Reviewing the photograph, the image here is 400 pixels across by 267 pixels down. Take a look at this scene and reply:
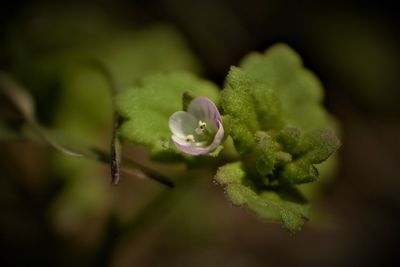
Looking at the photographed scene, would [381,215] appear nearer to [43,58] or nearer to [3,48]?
[43,58]

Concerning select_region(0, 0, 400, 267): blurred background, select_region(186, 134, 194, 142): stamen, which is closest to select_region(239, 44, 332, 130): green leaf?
select_region(186, 134, 194, 142): stamen

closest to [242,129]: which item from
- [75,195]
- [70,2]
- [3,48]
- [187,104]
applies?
[187,104]

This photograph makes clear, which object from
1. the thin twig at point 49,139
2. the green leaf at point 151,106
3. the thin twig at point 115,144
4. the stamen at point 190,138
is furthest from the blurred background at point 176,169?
the stamen at point 190,138

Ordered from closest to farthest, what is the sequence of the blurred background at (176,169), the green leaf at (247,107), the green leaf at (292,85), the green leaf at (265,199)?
the green leaf at (265,199) < the green leaf at (247,107) < the green leaf at (292,85) < the blurred background at (176,169)

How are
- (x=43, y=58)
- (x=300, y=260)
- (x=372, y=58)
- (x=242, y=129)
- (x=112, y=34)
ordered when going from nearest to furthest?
(x=242, y=129)
(x=43, y=58)
(x=300, y=260)
(x=112, y=34)
(x=372, y=58)

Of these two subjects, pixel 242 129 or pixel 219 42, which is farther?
pixel 219 42

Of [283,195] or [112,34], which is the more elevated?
[283,195]

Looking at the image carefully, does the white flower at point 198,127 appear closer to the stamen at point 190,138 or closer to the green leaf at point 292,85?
the stamen at point 190,138
